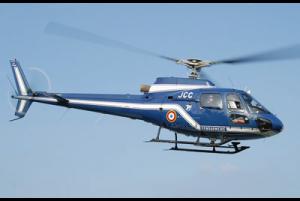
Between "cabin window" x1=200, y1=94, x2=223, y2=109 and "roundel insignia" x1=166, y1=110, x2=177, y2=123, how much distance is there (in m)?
1.33

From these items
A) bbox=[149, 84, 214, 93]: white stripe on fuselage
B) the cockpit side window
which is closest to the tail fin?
bbox=[149, 84, 214, 93]: white stripe on fuselage

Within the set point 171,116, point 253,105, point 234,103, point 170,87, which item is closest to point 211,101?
point 234,103

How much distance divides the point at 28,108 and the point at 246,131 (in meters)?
10.9

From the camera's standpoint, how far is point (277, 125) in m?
25.1

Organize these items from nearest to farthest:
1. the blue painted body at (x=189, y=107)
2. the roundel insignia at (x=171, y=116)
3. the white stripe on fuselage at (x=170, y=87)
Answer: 1. the blue painted body at (x=189, y=107)
2. the roundel insignia at (x=171, y=116)
3. the white stripe on fuselage at (x=170, y=87)

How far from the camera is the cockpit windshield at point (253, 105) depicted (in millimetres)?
25422

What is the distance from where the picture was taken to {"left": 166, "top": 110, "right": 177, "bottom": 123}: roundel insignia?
26.2 metres

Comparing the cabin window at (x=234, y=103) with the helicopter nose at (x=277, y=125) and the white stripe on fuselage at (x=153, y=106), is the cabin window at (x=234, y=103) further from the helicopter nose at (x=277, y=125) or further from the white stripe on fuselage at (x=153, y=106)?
the helicopter nose at (x=277, y=125)

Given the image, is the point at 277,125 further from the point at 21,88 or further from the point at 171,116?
the point at 21,88

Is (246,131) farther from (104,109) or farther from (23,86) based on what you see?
(23,86)

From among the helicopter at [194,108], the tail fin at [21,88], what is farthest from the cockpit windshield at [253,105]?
the tail fin at [21,88]

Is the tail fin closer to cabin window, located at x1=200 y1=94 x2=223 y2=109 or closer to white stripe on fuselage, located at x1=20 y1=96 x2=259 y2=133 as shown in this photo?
white stripe on fuselage, located at x1=20 y1=96 x2=259 y2=133

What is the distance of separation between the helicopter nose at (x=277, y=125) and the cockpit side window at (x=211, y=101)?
2313mm

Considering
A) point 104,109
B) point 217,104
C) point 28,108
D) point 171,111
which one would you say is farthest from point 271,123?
point 28,108
